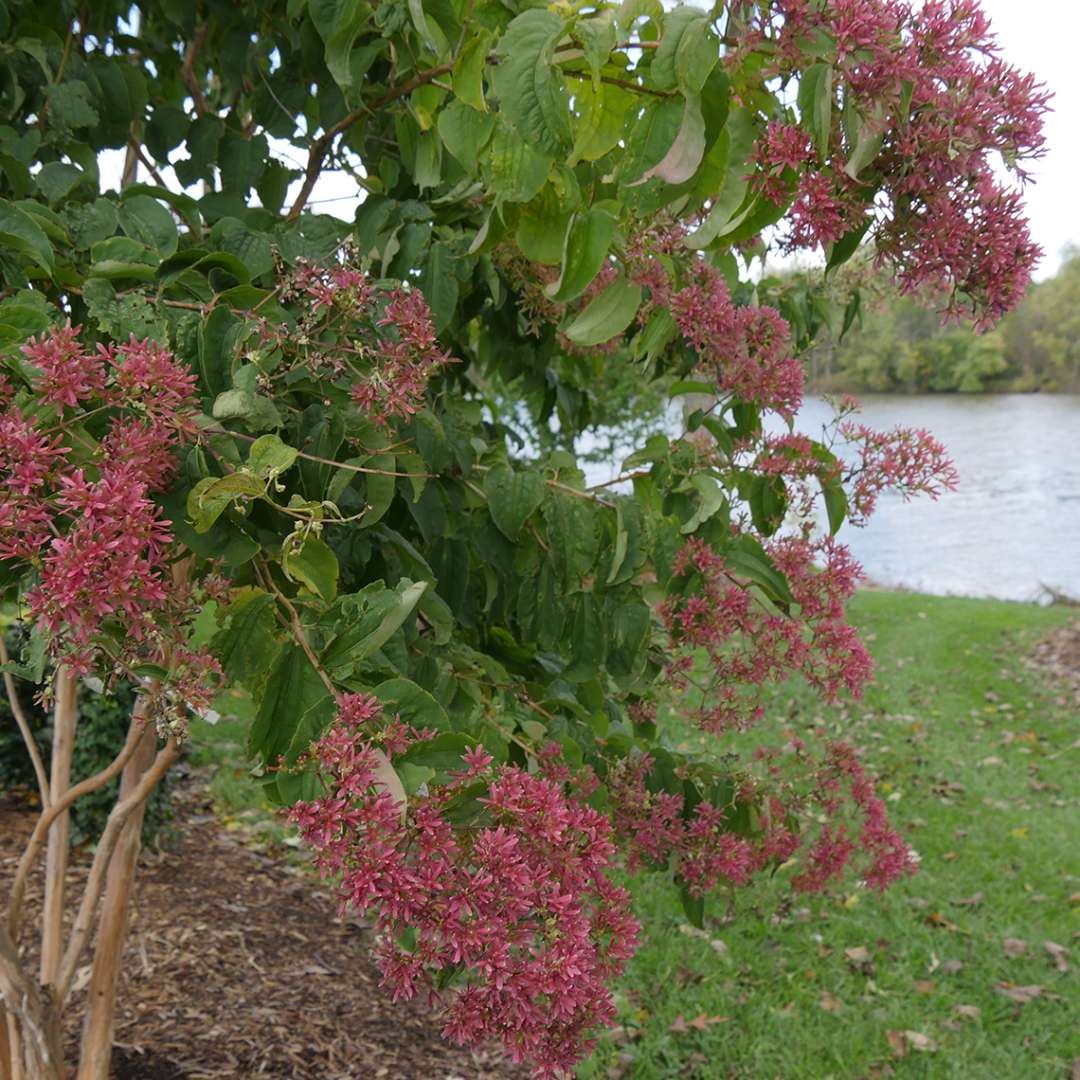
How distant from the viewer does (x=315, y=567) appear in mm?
1044

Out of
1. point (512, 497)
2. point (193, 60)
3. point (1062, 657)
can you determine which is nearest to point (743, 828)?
point (512, 497)

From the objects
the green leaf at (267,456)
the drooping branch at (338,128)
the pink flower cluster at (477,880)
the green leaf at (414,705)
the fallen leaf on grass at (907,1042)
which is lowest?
the fallen leaf on grass at (907,1042)

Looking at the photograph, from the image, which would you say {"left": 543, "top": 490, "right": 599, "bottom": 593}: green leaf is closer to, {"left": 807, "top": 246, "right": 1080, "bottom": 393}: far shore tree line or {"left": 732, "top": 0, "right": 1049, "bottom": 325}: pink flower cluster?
{"left": 732, "top": 0, "right": 1049, "bottom": 325}: pink flower cluster

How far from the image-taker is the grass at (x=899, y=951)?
3113 millimetres

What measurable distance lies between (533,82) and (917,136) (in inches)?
14.2

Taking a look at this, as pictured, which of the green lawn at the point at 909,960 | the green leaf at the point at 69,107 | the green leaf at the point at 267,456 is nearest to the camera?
the green leaf at the point at 267,456

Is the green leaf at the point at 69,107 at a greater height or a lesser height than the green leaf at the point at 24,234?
greater

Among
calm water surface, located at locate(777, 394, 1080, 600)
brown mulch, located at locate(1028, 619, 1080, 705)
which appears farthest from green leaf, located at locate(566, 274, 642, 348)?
calm water surface, located at locate(777, 394, 1080, 600)

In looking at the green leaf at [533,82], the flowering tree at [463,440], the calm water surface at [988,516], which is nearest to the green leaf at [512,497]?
the flowering tree at [463,440]

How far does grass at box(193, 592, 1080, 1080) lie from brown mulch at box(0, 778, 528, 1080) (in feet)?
1.43

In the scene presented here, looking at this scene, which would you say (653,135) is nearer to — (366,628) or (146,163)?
(366,628)

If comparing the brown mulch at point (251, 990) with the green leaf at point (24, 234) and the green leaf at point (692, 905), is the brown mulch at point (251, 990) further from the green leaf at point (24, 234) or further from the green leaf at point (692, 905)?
the green leaf at point (24, 234)

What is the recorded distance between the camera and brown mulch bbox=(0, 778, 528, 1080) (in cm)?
264

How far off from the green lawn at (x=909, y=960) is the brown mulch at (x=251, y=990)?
1.94 feet
